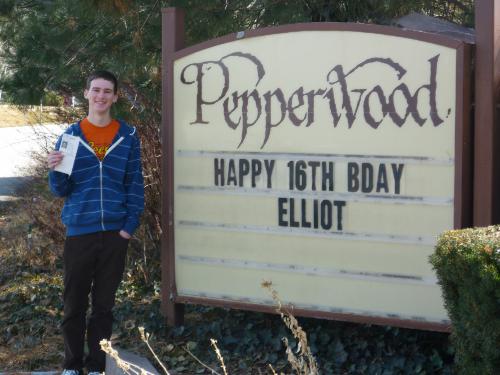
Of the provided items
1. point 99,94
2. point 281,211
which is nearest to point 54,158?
point 99,94

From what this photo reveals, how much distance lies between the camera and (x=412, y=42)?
194 inches

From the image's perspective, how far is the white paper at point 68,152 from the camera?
491 cm

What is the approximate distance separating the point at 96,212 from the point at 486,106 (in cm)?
225

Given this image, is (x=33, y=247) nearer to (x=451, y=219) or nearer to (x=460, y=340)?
(x=451, y=219)

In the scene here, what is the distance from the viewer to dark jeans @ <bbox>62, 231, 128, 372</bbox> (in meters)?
5.01

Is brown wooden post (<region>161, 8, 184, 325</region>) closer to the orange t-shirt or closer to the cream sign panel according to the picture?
the cream sign panel

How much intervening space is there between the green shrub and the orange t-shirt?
2.04 m

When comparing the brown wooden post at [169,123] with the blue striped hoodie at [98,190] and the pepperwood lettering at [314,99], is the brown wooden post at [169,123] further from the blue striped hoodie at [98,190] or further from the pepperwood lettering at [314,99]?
the blue striped hoodie at [98,190]

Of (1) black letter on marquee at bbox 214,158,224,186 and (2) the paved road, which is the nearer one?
(1) black letter on marquee at bbox 214,158,224,186

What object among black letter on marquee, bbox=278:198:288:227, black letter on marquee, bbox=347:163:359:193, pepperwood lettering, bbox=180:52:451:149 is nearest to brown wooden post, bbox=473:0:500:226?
pepperwood lettering, bbox=180:52:451:149

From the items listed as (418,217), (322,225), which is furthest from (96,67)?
(418,217)

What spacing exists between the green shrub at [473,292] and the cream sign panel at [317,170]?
94 centimetres

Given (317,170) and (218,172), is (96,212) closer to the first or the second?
(218,172)

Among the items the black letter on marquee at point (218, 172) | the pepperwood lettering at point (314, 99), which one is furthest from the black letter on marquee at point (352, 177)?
the black letter on marquee at point (218, 172)
